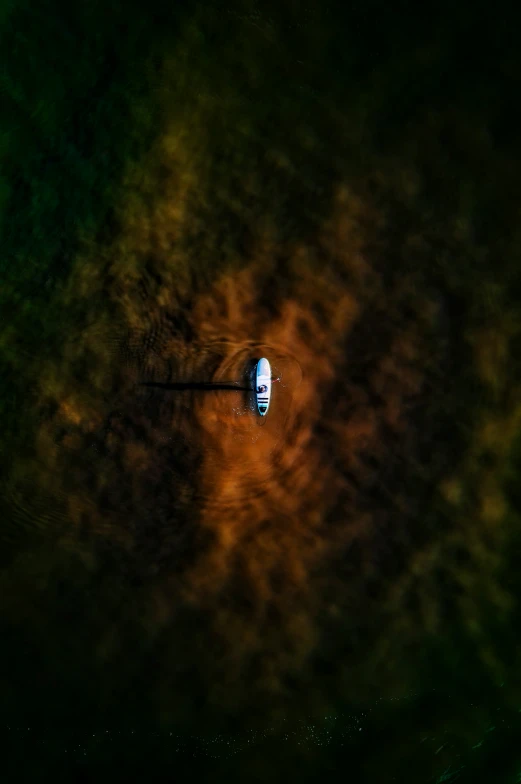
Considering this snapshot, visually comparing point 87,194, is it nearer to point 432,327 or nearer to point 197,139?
point 197,139

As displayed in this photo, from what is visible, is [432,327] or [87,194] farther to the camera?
[87,194]

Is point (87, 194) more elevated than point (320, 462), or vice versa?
point (87, 194)

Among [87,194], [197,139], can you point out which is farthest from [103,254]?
[197,139]

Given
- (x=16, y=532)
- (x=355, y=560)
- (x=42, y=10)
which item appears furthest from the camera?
(x=42, y=10)
